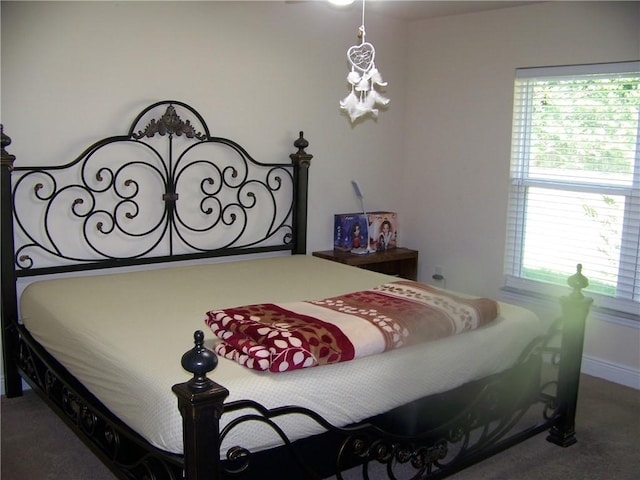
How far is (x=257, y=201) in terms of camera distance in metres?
4.01

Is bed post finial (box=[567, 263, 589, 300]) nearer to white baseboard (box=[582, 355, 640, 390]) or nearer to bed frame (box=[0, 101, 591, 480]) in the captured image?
bed frame (box=[0, 101, 591, 480])

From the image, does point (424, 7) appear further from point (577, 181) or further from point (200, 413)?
point (200, 413)

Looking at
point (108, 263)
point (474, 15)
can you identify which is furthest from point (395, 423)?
point (474, 15)

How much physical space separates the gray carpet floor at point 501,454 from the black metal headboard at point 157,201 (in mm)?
747

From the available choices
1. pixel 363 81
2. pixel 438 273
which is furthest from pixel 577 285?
pixel 438 273

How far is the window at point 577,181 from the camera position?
140 inches

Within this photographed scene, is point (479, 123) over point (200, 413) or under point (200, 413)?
over

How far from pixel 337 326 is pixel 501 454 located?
3.58 feet

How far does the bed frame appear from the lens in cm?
193

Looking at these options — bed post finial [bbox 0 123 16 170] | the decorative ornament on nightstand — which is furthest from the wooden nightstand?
bed post finial [bbox 0 123 16 170]

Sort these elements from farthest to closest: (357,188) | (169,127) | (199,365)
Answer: (357,188) < (169,127) < (199,365)

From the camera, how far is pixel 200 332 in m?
1.67

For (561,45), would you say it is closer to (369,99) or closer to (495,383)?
(369,99)

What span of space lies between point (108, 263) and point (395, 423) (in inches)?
73.3
